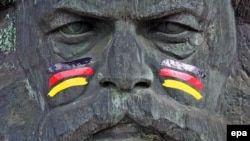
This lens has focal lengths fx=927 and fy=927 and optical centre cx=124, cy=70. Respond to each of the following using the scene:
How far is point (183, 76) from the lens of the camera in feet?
7.99

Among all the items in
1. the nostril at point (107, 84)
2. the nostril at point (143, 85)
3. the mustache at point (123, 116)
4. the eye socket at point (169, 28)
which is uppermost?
the eye socket at point (169, 28)

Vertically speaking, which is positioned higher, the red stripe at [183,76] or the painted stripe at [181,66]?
the painted stripe at [181,66]

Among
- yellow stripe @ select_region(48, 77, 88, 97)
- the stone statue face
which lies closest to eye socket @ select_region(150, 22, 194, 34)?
the stone statue face

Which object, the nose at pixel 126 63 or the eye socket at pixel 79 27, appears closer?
the nose at pixel 126 63

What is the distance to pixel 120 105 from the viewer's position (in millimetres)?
2338

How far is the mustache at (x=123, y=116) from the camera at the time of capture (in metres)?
2.34

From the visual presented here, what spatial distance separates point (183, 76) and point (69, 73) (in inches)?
11.8

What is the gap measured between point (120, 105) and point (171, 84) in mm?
163

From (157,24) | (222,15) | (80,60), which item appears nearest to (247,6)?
(222,15)

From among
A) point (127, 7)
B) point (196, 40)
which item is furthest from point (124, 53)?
point (196, 40)

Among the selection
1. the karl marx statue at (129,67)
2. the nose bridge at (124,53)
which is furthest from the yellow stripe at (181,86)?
the nose bridge at (124,53)

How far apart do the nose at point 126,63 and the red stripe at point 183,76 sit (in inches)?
1.9

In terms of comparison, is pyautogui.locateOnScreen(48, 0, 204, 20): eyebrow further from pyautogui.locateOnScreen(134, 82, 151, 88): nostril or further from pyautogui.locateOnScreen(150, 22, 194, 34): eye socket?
pyautogui.locateOnScreen(134, 82, 151, 88): nostril

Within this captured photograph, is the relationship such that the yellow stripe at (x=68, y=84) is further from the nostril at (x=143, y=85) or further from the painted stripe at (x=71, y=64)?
the nostril at (x=143, y=85)
